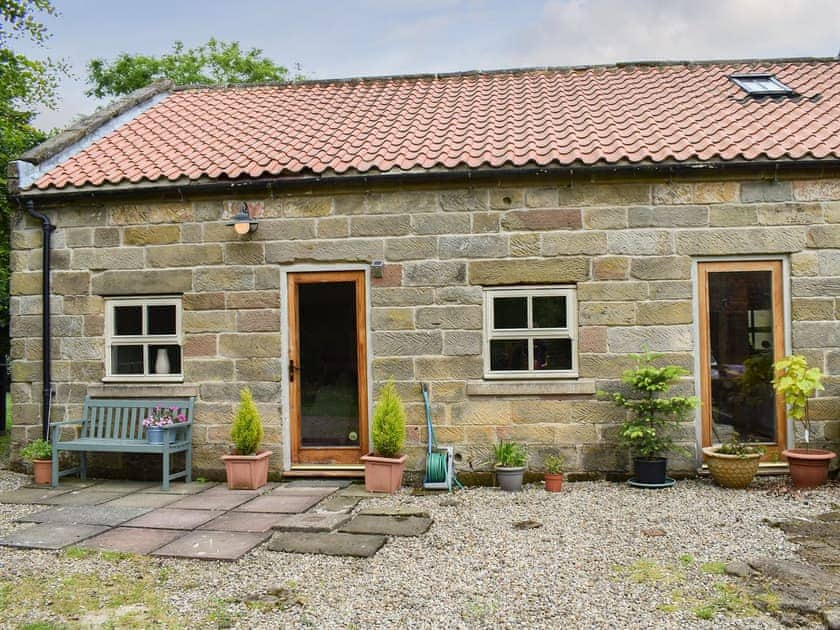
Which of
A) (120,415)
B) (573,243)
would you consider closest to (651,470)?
(573,243)

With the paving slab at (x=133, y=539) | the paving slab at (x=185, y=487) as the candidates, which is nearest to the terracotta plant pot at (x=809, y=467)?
the paving slab at (x=133, y=539)

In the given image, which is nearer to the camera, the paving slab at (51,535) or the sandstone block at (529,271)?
the paving slab at (51,535)

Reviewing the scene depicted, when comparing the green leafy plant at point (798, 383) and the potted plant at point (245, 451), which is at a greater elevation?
the green leafy plant at point (798, 383)

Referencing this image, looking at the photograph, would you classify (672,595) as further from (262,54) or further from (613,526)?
(262,54)

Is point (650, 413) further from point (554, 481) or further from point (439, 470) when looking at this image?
point (439, 470)

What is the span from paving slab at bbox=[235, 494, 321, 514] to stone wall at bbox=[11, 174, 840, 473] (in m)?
0.92

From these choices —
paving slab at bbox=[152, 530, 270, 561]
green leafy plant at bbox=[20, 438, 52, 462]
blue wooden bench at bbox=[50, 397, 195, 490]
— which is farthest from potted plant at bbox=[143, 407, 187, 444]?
paving slab at bbox=[152, 530, 270, 561]

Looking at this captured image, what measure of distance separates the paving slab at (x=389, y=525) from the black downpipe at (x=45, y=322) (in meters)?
4.36

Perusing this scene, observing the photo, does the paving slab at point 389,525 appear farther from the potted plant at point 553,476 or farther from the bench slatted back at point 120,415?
the bench slatted back at point 120,415

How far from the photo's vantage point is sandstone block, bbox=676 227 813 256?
740 cm

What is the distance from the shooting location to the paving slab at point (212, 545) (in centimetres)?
516

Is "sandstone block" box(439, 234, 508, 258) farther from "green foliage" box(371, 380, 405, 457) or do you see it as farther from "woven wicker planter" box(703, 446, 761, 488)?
"woven wicker planter" box(703, 446, 761, 488)

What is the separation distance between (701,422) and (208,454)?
545cm

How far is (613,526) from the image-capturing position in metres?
5.80
